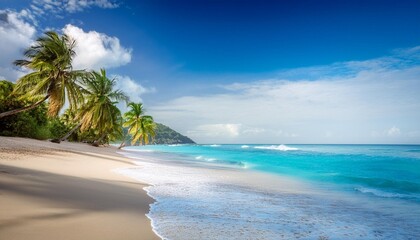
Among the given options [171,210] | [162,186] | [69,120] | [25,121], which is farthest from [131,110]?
[171,210]

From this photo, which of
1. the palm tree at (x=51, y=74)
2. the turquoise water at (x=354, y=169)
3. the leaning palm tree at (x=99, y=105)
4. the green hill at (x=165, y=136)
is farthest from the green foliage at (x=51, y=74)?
the green hill at (x=165, y=136)

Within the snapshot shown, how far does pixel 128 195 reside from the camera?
20.2ft

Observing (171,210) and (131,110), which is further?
(131,110)

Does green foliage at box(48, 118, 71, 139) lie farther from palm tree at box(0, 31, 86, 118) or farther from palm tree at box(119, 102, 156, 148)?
palm tree at box(0, 31, 86, 118)

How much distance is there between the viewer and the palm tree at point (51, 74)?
61.5 feet

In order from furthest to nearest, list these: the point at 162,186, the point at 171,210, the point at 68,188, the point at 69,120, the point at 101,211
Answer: the point at 69,120
the point at 162,186
the point at 68,188
the point at 171,210
the point at 101,211

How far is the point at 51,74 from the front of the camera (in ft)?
62.7

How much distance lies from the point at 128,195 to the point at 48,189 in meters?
1.65

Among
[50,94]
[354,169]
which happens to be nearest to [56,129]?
[50,94]

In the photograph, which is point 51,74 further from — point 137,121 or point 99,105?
point 137,121

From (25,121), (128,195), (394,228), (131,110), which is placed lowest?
(394,228)

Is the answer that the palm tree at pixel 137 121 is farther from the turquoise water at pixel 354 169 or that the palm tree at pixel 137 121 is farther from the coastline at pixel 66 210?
the coastline at pixel 66 210

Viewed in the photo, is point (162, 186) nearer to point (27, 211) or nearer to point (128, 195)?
point (128, 195)

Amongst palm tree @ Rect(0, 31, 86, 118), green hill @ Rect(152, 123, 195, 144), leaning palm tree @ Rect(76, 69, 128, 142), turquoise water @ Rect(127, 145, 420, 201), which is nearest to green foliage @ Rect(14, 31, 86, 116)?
palm tree @ Rect(0, 31, 86, 118)
